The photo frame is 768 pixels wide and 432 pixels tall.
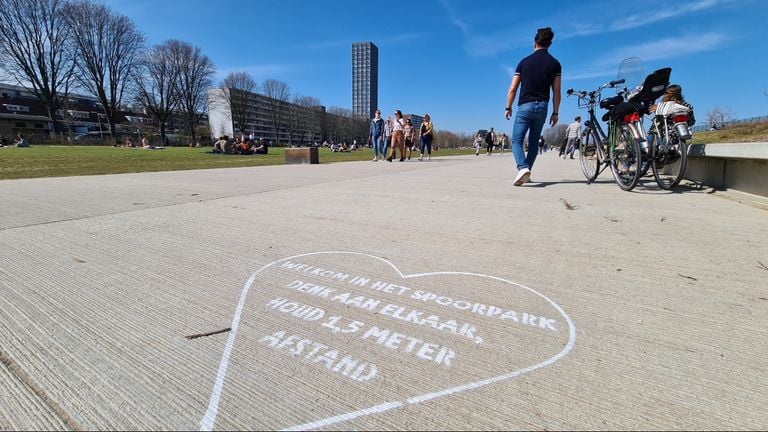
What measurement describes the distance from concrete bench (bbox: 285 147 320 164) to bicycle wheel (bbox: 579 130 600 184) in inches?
379

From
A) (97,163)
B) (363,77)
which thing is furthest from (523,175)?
(363,77)

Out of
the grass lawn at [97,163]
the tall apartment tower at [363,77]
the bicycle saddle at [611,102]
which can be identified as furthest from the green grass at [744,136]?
the tall apartment tower at [363,77]

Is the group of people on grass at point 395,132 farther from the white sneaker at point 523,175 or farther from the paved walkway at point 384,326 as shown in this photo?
the paved walkway at point 384,326

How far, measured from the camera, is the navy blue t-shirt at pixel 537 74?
5250mm

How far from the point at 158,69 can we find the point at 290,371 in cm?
6105

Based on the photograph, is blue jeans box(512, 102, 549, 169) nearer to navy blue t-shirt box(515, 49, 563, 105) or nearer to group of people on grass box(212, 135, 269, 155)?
navy blue t-shirt box(515, 49, 563, 105)

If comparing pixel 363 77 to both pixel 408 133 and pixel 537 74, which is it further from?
pixel 537 74

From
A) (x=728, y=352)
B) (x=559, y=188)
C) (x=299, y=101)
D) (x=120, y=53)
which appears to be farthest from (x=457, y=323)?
(x=299, y=101)

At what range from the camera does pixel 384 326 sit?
4.78 ft

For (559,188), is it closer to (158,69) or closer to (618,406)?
(618,406)

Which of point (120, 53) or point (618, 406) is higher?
point (120, 53)

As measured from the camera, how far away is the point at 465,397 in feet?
3.45

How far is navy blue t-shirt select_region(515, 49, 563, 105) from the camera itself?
525cm

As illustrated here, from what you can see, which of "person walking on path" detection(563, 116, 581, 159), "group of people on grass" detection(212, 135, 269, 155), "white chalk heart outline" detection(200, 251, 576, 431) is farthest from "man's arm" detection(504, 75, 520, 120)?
"group of people on grass" detection(212, 135, 269, 155)
